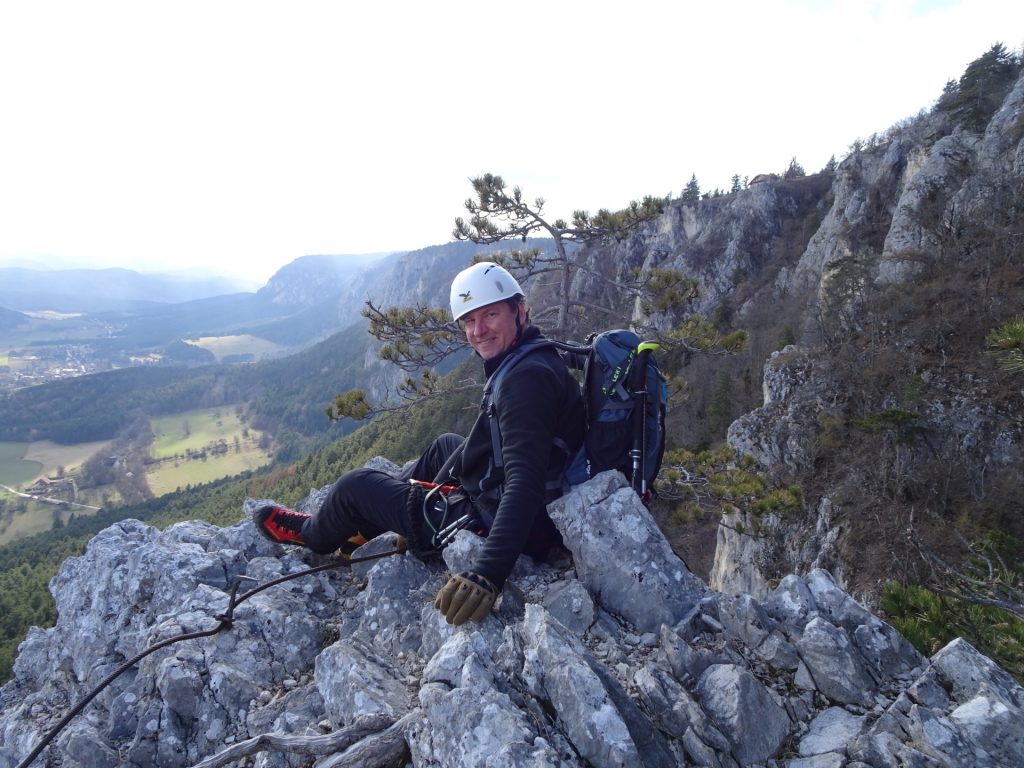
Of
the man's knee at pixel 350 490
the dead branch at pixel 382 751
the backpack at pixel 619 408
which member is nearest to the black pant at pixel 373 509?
the man's knee at pixel 350 490

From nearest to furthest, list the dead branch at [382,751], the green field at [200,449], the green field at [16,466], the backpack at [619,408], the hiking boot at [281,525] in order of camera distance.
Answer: the dead branch at [382,751]
the backpack at [619,408]
the hiking boot at [281,525]
the green field at [200,449]
the green field at [16,466]

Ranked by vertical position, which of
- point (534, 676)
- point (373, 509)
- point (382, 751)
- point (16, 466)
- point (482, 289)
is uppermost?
point (482, 289)

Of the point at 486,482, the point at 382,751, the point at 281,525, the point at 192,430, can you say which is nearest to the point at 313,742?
the point at 382,751

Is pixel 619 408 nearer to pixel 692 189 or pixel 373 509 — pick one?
pixel 373 509

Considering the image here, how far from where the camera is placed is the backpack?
13.6ft

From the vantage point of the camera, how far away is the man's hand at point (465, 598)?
3287 mm

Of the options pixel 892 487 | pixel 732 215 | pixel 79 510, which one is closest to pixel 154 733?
pixel 892 487

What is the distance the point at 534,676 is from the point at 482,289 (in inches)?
115

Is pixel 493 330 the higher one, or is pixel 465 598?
pixel 493 330

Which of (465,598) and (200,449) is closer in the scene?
(465,598)

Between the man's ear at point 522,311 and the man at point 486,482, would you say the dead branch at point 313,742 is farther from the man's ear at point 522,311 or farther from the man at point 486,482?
the man's ear at point 522,311

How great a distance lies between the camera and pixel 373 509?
479 cm

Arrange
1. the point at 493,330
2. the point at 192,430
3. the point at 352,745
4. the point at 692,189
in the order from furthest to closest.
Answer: the point at 192,430
the point at 692,189
the point at 493,330
the point at 352,745

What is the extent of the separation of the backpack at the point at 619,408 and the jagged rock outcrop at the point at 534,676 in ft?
0.86
